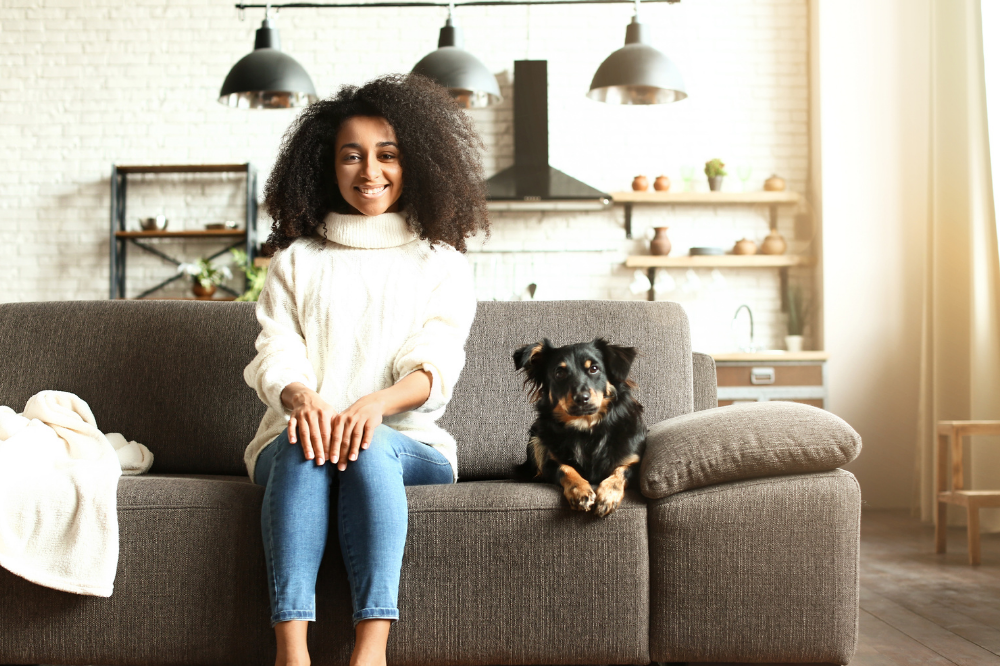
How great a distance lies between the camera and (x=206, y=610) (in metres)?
1.51

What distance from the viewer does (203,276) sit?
495 cm

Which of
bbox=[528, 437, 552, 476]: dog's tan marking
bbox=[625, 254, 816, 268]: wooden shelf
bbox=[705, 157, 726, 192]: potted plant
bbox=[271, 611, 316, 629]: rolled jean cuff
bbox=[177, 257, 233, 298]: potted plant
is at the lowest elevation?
bbox=[271, 611, 316, 629]: rolled jean cuff

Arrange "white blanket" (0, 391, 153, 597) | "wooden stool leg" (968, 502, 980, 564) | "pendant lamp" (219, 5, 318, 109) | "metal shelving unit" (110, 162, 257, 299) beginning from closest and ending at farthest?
1. "white blanket" (0, 391, 153, 597)
2. "wooden stool leg" (968, 502, 980, 564)
3. "pendant lamp" (219, 5, 318, 109)
4. "metal shelving unit" (110, 162, 257, 299)

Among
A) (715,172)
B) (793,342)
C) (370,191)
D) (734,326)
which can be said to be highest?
(715,172)

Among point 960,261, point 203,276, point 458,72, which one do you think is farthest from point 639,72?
point 203,276

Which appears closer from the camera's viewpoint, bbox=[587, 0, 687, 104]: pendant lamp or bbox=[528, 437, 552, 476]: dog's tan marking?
bbox=[528, 437, 552, 476]: dog's tan marking

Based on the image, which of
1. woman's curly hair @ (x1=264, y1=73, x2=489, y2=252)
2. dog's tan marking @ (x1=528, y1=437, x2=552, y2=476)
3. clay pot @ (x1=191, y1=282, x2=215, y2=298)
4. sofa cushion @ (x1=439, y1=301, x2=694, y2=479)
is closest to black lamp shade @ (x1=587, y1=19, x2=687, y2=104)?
sofa cushion @ (x1=439, y1=301, x2=694, y2=479)

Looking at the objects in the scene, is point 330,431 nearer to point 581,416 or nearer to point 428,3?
point 581,416

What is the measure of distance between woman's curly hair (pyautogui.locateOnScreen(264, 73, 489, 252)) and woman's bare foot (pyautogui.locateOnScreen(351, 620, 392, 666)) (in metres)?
0.84

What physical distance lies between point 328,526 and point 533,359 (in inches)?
20.8


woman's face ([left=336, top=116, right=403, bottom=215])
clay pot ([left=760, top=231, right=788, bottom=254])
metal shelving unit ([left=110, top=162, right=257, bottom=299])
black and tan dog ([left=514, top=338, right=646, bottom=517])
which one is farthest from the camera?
metal shelving unit ([left=110, top=162, right=257, bottom=299])

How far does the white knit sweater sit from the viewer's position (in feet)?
5.52

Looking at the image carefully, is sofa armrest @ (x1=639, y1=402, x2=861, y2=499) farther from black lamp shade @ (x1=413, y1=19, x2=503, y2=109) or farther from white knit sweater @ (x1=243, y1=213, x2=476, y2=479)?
black lamp shade @ (x1=413, y1=19, x2=503, y2=109)

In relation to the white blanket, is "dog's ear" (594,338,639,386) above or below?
above
